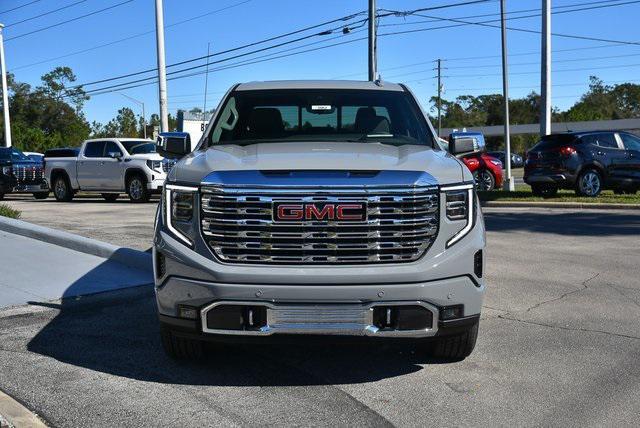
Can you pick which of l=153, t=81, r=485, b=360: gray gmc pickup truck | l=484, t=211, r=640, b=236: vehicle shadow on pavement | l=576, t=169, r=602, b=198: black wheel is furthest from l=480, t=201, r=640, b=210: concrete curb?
l=153, t=81, r=485, b=360: gray gmc pickup truck

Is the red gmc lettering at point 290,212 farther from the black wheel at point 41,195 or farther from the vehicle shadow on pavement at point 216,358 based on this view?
the black wheel at point 41,195

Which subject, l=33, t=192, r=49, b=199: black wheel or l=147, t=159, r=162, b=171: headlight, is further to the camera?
l=33, t=192, r=49, b=199: black wheel

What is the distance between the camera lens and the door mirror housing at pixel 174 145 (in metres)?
5.88

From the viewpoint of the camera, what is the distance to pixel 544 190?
1950 centimetres

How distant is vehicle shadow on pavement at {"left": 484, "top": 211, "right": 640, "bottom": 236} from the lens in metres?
12.1

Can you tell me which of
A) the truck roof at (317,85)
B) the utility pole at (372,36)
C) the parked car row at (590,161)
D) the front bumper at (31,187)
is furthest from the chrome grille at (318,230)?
the utility pole at (372,36)

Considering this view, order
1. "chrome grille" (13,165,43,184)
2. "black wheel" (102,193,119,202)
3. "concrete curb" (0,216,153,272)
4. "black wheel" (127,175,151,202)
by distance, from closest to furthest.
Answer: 1. "concrete curb" (0,216,153,272)
2. "black wheel" (127,175,151,202)
3. "black wheel" (102,193,119,202)
4. "chrome grille" (13,165,43,184)

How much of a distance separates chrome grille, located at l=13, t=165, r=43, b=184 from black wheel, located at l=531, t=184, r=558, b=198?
15143 mm

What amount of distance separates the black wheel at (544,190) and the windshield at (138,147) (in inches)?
427

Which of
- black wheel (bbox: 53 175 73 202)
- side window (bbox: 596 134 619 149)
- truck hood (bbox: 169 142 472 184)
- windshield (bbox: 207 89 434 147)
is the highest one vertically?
side window (bbox: 596 134 619 149)

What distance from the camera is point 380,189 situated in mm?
4148

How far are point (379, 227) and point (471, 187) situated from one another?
69 cm

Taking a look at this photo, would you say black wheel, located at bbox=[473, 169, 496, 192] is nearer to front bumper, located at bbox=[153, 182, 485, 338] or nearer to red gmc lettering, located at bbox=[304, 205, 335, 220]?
front bumper, located at bbox=[153, 182, 485, 338]

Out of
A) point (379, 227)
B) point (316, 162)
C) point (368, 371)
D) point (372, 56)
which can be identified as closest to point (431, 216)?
point (379, 227)
